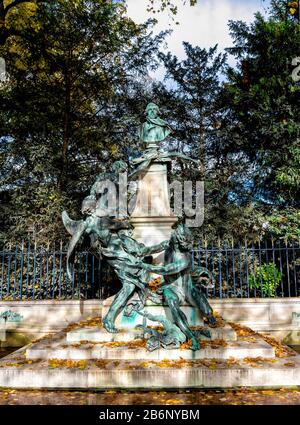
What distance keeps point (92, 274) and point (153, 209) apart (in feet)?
8.54

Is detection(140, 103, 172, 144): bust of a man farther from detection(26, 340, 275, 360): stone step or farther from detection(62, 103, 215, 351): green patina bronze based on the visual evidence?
detection(26, 340, 275, 360): stone step

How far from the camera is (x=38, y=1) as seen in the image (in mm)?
12430

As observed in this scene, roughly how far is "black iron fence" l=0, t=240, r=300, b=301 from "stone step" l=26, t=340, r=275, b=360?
2802 mm

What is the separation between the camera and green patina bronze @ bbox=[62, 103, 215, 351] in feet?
16.6

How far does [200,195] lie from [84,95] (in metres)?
6.49

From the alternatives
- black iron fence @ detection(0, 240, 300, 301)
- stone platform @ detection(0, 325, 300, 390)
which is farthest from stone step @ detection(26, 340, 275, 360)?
black iron fence @ detection(0, 240, 300, 301)

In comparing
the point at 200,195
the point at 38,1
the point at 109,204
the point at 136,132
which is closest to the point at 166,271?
the point at 109,204

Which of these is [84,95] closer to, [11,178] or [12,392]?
[11,178]

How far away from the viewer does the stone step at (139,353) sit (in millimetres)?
4762

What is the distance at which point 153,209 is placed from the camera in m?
7.17

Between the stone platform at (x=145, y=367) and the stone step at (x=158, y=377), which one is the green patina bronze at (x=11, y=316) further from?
the stone step at (x=158, y=377)

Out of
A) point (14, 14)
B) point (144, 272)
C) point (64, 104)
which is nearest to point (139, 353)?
point (144, 272)

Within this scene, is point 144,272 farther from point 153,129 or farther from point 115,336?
point 153,129

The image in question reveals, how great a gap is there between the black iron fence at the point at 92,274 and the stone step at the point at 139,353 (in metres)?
2.80
